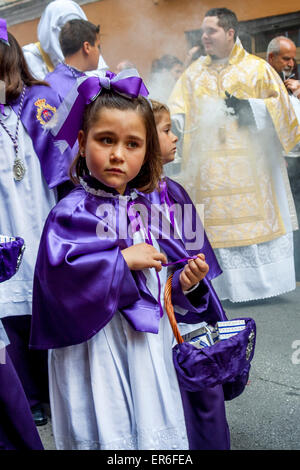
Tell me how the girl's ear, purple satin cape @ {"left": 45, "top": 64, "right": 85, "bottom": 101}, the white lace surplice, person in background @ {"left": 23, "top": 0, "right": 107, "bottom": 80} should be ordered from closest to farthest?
1. the girl's ear
2. purple satin cape @ {"left": 45, "top": 64, "right": 85, "bottom": 101}
3. person in background @ {"left": 23, "top": 0, "right": 107, "bottom": 80}
4. the white lace surplice

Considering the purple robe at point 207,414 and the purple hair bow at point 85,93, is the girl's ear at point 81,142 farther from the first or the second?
the purple robe at point 207,414

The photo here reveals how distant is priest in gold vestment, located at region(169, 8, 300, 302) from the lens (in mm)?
3764

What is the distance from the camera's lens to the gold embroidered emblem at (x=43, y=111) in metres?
2.48

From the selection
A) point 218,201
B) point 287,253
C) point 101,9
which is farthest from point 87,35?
point 287,253

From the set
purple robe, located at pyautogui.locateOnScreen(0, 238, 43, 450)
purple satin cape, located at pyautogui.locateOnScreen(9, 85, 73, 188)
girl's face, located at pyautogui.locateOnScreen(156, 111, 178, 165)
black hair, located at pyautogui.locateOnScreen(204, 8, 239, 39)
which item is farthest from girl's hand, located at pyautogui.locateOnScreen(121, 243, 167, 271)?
black hair, located at pyautogui.locateOnScreen(204, 8, 239, 39)

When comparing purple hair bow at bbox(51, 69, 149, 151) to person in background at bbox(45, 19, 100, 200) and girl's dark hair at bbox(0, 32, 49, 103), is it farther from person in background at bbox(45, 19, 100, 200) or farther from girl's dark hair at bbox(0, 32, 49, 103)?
person in background at bbox(45, 19, 100, 200)

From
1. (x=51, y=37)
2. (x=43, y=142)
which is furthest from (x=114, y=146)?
(x=51, y=37)

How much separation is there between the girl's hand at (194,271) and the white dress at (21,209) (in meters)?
0.96

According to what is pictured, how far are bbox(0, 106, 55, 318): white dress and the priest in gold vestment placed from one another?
1.65 metres

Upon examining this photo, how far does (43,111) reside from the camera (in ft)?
8.18

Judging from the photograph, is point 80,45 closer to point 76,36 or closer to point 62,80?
point 76,36

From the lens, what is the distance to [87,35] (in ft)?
10.6

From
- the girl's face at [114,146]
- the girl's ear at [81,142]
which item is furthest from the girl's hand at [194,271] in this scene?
the girl's ear at [81,142]
